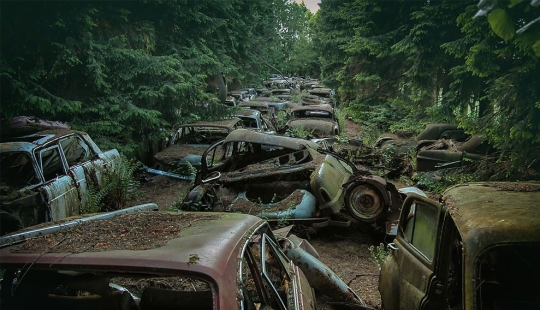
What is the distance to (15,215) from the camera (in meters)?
5.70

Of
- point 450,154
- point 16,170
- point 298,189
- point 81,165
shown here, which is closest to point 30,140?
point 16,170

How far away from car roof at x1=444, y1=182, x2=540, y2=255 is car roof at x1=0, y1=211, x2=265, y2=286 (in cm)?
144

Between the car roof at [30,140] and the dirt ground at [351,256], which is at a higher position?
the car roof at [30,140]

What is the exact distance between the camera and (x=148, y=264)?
2.25 meters

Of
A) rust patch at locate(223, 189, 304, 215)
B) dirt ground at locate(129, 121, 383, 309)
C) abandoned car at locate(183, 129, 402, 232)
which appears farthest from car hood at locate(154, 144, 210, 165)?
rust patch at locate(223, 189, 304, 215)

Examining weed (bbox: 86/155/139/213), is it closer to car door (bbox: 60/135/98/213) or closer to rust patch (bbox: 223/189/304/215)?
car door (bbox: 60/135/98/213)

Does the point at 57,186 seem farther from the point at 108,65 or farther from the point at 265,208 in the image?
the point at 108,65

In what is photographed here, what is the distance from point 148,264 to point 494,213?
7.20ft

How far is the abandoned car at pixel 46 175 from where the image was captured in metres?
5.89

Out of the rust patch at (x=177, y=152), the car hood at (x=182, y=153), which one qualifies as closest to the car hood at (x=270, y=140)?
the car hood at (x=182, y=153)

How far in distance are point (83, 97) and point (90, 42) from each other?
126cm

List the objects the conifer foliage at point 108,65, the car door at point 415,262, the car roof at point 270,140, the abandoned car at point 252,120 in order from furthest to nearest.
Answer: the abandoned car at point 252,120 < the conifer foliage at point 108,65 < the car roof at point 270,140 < the car door at point 415,262

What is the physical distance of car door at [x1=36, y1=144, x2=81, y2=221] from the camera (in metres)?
6.31

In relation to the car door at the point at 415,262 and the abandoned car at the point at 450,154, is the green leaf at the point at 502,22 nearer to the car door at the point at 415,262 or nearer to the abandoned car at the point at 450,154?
the car door at the point at 415,262
